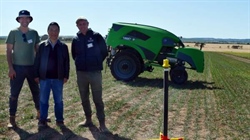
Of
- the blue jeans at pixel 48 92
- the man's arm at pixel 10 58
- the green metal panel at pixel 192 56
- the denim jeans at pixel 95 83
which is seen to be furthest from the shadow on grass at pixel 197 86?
the man's arm at pixel 10 58

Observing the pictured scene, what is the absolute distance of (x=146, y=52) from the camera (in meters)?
12.5

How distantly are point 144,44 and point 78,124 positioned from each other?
22.0 ft

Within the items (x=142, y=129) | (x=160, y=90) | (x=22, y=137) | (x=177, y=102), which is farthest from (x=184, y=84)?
(x=22, y=137)

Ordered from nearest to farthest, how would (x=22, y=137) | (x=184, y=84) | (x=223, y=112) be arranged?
(x=22, y=137) < (x=223, y=112) < (x=184, y=84)

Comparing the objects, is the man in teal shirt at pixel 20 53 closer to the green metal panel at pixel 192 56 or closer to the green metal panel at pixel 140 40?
the green metal panel at pixel 140 40

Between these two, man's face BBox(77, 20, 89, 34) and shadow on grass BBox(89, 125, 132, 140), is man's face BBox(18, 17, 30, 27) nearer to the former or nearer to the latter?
man's face BBox(77, 20, 89, 34)

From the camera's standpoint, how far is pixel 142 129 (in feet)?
20.0

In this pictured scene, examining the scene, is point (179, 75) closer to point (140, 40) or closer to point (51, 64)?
point (140, 40)

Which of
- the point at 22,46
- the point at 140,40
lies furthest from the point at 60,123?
the point at 140,40

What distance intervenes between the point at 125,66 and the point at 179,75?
1.97 meters

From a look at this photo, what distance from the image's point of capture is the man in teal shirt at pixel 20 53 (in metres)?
5.67

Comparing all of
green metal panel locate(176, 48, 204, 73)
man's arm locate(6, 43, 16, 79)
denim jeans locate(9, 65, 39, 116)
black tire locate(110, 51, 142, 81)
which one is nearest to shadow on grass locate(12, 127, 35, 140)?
denim jeans locate(9, 65, 39, 116)

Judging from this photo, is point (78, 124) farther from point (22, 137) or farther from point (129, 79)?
point (129, 79)

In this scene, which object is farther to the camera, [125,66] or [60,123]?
[125,66]
